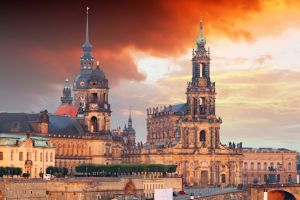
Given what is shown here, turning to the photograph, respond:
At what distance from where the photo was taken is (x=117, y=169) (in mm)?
129375

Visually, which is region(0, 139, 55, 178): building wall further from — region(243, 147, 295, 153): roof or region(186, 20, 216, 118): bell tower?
→ region(243, 147, 295, 153): roof

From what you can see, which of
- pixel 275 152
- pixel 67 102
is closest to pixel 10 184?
pixel 67 102

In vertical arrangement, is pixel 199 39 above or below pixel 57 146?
above

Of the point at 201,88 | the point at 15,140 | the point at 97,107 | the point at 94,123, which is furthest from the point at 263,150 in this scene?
the point at 15,140

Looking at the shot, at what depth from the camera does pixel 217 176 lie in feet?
492

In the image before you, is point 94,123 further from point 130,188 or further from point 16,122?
point 130,188

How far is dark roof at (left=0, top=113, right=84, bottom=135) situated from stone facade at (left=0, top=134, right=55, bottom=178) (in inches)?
359

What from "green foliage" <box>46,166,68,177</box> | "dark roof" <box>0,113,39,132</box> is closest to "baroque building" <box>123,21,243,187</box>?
"dark roof" <box>0,113,39,132</box>

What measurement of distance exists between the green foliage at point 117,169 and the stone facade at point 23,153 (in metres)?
9.65

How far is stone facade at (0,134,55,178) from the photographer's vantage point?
114375 millimetres

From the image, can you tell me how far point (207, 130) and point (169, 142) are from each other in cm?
757

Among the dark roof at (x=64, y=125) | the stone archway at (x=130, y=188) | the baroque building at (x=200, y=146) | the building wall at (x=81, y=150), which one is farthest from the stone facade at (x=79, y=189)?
the baroque building at (x=200, y=146)

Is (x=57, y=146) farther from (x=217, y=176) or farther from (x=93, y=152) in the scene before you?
(x=217, y=176)

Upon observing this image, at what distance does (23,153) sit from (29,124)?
1613 cm
